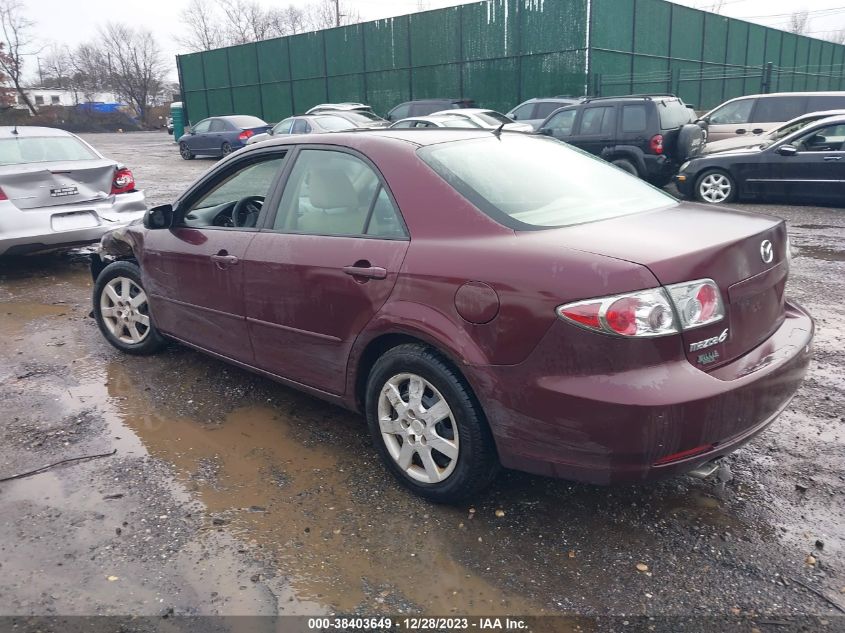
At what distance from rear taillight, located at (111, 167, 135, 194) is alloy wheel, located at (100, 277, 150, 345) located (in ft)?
10.1

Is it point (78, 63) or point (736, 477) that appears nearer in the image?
point (736, 477)

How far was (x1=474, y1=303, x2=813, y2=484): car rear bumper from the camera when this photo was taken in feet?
8.20

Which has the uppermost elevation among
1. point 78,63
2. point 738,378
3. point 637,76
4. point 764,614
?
point 78,63

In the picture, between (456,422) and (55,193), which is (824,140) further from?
(55,193)

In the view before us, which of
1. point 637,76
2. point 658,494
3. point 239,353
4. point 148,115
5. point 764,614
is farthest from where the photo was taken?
point 148,115

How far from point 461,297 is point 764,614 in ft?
5.11

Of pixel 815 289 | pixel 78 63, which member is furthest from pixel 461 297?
pixel 78 63

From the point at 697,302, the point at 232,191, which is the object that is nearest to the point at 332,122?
the point at 232,191

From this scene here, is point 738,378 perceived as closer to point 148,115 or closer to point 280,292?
point 280,292

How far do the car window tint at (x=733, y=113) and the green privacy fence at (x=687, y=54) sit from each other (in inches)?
334

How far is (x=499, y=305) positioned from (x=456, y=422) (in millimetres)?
553

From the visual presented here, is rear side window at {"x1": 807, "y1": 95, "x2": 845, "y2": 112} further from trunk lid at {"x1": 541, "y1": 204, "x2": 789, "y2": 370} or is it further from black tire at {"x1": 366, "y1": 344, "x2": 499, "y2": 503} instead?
black tire at {"x1": 366, "y1": 344, "x2": 499, "y2": 503}

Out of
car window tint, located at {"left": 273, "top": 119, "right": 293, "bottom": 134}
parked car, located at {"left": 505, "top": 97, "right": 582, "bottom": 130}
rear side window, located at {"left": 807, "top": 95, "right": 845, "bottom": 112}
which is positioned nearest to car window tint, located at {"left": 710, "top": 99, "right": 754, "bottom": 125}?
rear side window, located at {"left": 807, "top": 95, "right": 845, "bottom": 112}

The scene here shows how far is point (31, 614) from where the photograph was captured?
8.48 ft
